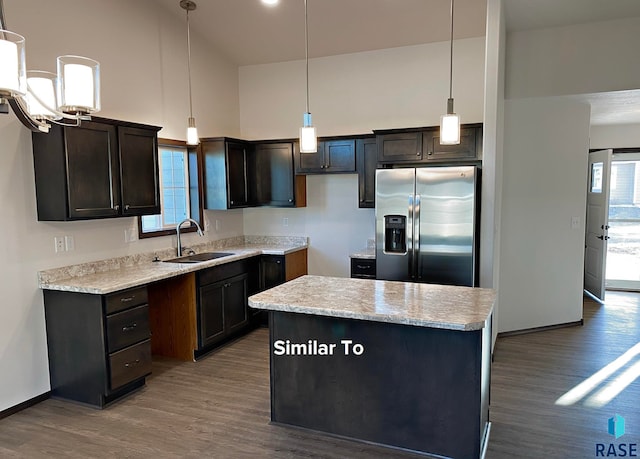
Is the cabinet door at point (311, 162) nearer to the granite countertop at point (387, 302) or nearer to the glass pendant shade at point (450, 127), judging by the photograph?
the granite countertop at point (387, 302)

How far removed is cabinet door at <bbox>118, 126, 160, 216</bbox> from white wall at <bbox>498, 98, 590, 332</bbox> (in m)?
3.62

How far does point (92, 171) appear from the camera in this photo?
133 inches

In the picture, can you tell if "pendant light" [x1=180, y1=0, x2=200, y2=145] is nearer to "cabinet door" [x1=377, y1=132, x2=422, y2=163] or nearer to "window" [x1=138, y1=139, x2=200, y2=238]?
"window" [x1=138, y1=139, x2=200, y2=238]

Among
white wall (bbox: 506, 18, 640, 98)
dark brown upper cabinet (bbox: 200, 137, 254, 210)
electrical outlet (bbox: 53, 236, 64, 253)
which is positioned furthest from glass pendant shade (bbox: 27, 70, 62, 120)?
white wall (bbox: 506, 18, 640, 98)

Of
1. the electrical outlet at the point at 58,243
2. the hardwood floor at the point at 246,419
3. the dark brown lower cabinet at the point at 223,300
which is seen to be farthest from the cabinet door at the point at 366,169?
the electrical outlet at the point at 58,243

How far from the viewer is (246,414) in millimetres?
3127

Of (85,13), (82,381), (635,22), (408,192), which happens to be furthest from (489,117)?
(82,381)

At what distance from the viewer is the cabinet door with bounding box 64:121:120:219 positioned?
3.21 metres

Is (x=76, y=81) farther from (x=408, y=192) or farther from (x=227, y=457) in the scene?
(x=408, y=192)

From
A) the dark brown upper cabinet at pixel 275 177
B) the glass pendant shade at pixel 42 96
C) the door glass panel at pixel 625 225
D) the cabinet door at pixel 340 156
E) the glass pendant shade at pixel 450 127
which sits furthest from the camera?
the door glass panel at pixel 625 225

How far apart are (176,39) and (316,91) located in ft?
5.53

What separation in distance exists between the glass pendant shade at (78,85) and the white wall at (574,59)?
419 centimetres

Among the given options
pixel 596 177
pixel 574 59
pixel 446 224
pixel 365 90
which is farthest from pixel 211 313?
pixel 596 177

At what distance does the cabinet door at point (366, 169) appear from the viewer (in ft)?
16.1
